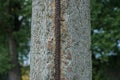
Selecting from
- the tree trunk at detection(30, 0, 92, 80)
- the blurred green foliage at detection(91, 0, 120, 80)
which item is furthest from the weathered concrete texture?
the blurred green foliage at detection(91, 0, 120, 80)

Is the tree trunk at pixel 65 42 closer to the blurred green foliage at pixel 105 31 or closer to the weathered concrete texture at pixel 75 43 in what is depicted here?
the weathered concrete texture at pixel 75 43

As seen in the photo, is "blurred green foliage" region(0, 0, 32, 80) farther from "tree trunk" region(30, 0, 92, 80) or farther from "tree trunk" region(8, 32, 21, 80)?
"tree trunk" region(30, 0, 92, 80)

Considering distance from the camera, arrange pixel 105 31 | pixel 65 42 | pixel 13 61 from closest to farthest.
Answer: pixel 65 42 < pixel 105 31 < pixel 13 61

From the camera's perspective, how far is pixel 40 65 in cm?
177

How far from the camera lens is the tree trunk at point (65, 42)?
1740 millimetres

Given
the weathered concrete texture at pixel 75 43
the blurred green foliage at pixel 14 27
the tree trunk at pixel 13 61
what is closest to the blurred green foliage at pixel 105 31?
the blurred green foliage at pixel 14 27

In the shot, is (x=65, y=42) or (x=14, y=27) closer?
(x=65, y=42)

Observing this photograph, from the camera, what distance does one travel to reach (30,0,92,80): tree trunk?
174 cm

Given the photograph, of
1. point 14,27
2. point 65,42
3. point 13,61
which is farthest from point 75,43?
point 14,27

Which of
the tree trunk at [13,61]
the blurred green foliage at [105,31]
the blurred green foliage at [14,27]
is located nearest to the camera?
the blurred green foliage at [105,31]

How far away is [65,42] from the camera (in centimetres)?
175

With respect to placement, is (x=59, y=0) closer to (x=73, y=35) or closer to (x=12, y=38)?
(x=73, y=35)

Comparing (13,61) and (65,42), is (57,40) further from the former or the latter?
(13,61)

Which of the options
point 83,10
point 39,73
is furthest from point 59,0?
point 39,73
